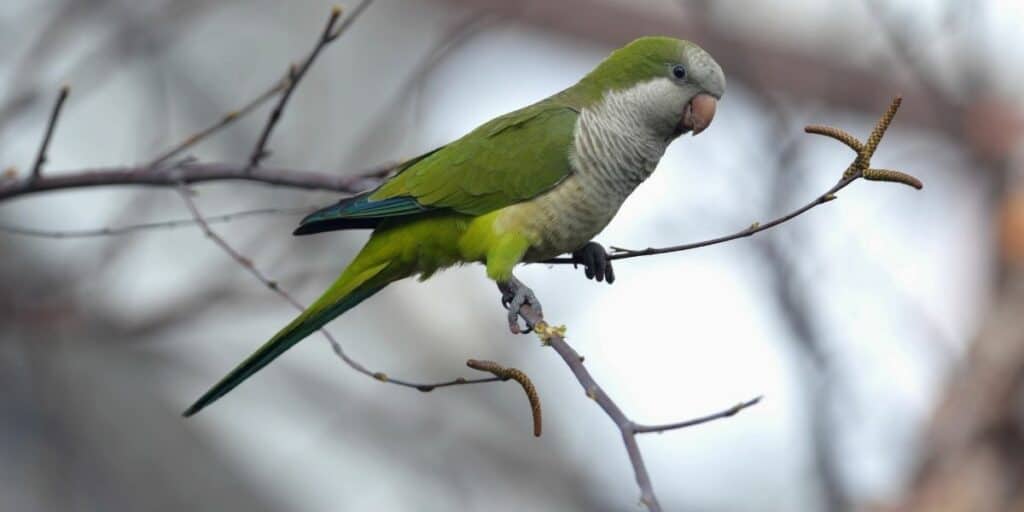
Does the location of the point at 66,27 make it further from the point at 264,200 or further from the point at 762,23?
the point at 762,23

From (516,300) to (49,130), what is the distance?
135 centimetres

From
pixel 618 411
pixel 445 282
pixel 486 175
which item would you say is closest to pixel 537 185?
pixel 486 175

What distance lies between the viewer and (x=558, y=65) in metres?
8.16

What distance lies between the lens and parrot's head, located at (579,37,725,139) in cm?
374

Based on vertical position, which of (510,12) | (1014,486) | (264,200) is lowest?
(1014,486)

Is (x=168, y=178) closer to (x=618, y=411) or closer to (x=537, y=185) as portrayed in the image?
(x=537, y=185)

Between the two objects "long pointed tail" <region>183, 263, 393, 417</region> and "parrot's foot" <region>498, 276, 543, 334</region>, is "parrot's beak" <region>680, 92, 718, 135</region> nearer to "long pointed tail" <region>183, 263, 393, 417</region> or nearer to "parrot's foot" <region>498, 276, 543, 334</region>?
"parrot's foot" <region>498, 276, 543, 334</region>

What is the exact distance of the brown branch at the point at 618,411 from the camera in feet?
6.46

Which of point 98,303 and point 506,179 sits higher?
point 506,179

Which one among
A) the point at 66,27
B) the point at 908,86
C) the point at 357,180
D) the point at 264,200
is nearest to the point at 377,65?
the point at 264,200

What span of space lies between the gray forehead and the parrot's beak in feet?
0.10

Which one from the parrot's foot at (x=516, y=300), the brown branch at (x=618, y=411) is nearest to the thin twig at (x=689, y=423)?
the brown branch at (x=618, y=411)

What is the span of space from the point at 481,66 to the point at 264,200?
2.12 meters

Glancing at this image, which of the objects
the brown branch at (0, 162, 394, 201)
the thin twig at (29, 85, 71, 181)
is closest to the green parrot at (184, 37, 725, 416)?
the brown branch at (0, 162, 394, 201)
